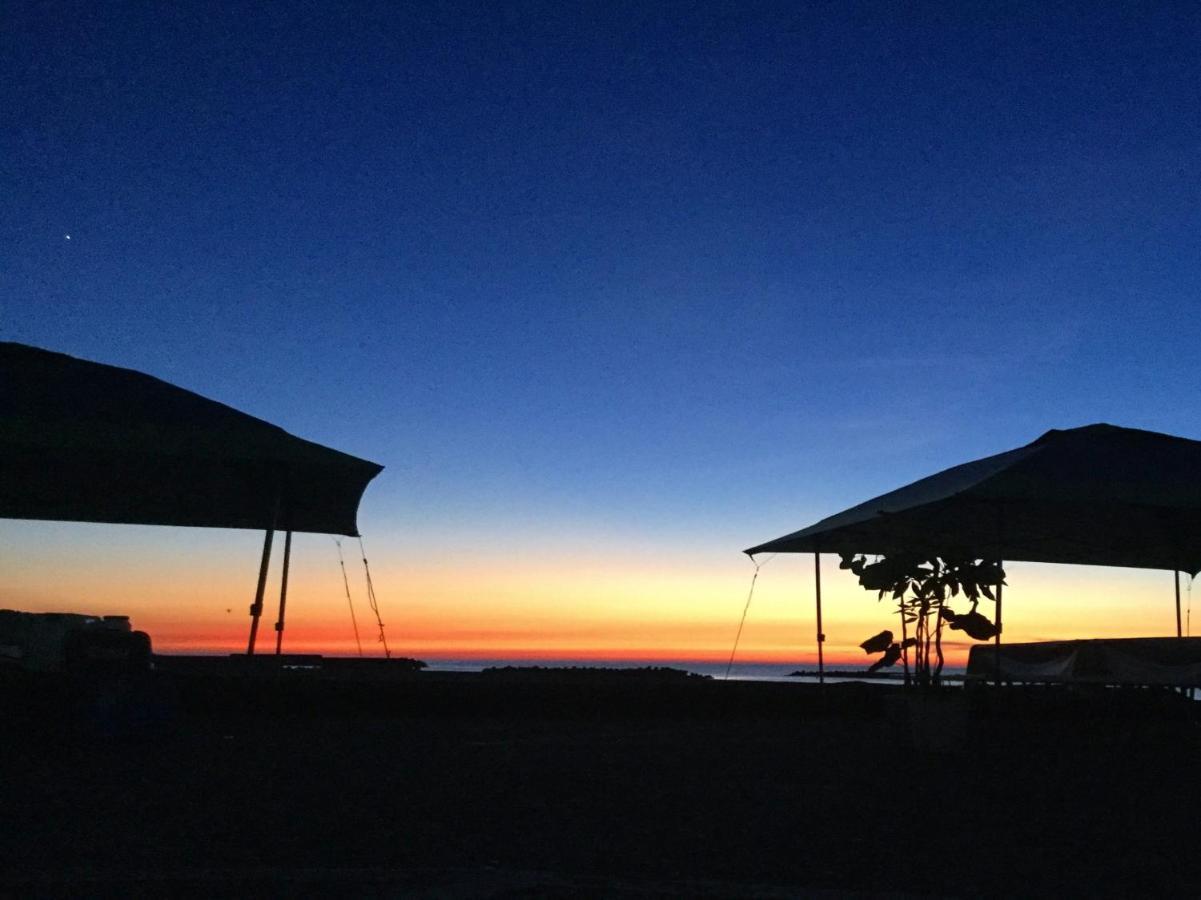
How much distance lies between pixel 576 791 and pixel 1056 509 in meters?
8.57

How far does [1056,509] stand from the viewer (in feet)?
41.5

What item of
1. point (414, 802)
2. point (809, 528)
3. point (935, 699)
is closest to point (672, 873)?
point (414, 802)

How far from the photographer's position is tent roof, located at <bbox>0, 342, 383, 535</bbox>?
30.3 ft

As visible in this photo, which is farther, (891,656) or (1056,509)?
(1056,509)

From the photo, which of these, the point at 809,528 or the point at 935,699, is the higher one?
the point at 809,528

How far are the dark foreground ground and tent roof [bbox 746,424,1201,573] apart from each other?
202 cm

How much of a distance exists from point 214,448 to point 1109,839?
7257 mm

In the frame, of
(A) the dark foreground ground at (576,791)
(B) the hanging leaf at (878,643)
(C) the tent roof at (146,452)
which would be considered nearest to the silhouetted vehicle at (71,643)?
(A) the dark foreground ground at (576,791)

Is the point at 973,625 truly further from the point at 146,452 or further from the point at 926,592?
the point at 146,452

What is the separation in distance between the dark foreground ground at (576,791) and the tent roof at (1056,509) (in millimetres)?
2024

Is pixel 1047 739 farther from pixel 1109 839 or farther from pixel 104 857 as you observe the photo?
pixel 104 857

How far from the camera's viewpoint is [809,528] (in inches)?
509

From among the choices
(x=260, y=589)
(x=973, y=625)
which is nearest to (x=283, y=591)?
(x=260, y=589)

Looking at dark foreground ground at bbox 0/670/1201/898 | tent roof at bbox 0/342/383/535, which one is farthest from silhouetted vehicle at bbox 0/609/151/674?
tent roof at bbox 0/342/383/535
